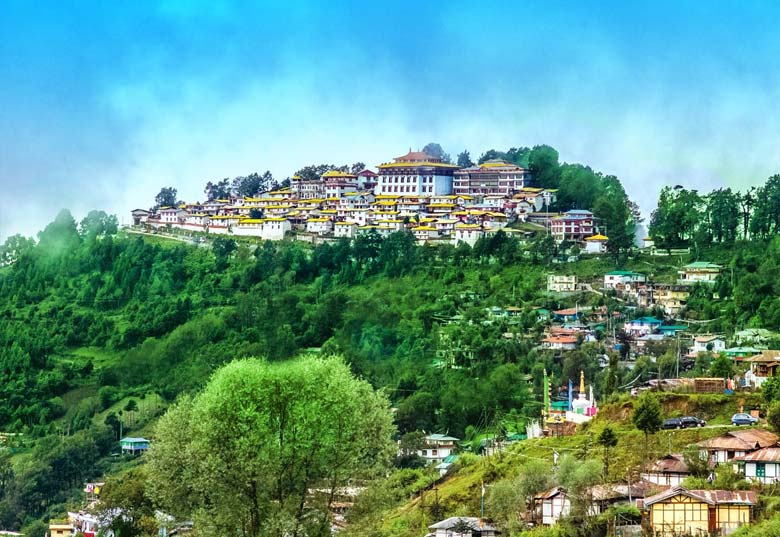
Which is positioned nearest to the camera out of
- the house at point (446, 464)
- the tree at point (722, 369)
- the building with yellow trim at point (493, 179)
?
the tree at point (722, 369)

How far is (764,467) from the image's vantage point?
2947cm

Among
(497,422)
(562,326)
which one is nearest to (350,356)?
(562,326)

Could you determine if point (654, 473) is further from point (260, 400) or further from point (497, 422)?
point (497, 422)

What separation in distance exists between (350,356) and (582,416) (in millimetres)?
18109

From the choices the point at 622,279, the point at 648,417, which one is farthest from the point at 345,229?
Result: the point at 648,417

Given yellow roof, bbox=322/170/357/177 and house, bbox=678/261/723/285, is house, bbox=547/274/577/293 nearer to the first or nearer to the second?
house, bbox=678/261/723/285

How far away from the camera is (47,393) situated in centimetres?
6116

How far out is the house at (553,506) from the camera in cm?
3031

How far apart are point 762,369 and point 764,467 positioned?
930 cm

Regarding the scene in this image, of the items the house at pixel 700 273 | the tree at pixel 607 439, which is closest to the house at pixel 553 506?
the tree at pixel 607 439

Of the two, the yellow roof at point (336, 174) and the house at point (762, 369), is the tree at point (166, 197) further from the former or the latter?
the house at point (762, 369)

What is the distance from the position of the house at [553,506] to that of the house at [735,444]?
287 cm

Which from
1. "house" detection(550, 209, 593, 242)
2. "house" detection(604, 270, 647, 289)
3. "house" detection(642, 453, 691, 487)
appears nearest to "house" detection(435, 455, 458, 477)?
"house" detection(642, 453, 691, 487)

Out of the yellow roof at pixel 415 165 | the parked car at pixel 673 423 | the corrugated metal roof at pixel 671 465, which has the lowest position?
the corrugated metal roof at pixel 671 465
